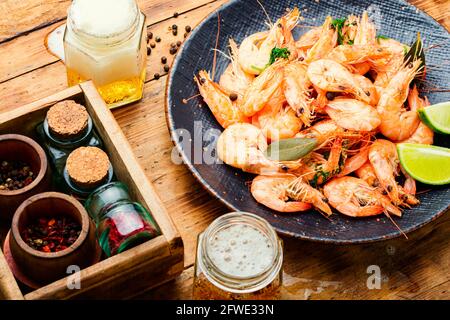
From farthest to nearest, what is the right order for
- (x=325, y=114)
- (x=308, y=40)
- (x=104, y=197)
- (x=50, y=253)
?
(x=308, y=40)
(x=325, y=114)
(x=104, y=197)
(x=50, y=253)

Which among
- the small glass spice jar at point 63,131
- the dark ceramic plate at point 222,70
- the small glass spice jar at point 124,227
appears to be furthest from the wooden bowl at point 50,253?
the dark ceramic plate at point 222,70

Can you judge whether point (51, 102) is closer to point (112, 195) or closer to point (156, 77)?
point (112, 195)

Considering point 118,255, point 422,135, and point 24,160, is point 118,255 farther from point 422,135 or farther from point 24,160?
point 422,135

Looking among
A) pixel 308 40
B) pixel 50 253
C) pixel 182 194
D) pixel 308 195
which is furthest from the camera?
pixel 308 40

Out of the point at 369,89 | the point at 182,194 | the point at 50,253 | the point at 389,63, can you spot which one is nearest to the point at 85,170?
the point at 50,253

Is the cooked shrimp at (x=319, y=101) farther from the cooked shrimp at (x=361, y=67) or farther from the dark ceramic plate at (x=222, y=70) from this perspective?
the dark ceramic plate at (x=222, y=70)

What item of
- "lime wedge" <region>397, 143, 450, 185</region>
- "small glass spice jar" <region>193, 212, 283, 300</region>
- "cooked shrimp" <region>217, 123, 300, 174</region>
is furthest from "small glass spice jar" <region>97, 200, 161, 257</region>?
"lime wedge" <region>397, 143, 450, 185</region>

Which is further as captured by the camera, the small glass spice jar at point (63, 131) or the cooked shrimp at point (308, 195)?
the cooked shrimp at point (308, 195)
